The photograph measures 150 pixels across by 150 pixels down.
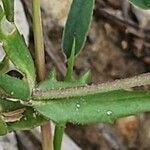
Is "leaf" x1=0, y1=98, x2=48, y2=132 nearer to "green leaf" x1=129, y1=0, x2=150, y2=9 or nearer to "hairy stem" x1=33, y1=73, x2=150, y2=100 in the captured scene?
"hairy stem" x1=33, y1=73, x2=150, y2=100

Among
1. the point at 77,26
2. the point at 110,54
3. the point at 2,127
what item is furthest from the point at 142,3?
the point at 110,54

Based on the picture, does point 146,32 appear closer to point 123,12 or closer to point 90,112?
point 123,12

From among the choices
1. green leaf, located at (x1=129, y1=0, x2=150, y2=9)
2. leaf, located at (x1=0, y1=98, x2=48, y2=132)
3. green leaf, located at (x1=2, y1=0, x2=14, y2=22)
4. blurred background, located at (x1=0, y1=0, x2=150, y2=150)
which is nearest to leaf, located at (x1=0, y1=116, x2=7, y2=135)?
leaf, located at (x1=0, y1=98, x2=48, y2=132)

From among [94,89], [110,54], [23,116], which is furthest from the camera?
[110,54]

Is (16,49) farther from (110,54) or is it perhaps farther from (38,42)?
(110,54)

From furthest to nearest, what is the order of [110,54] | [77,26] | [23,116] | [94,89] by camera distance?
[110,54], [77,26], [23,116], [94,89]

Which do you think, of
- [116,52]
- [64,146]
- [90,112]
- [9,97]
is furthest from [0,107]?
[116,52]

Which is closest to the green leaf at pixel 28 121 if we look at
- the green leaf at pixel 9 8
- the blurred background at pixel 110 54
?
the green leaf at pixel 9 8
